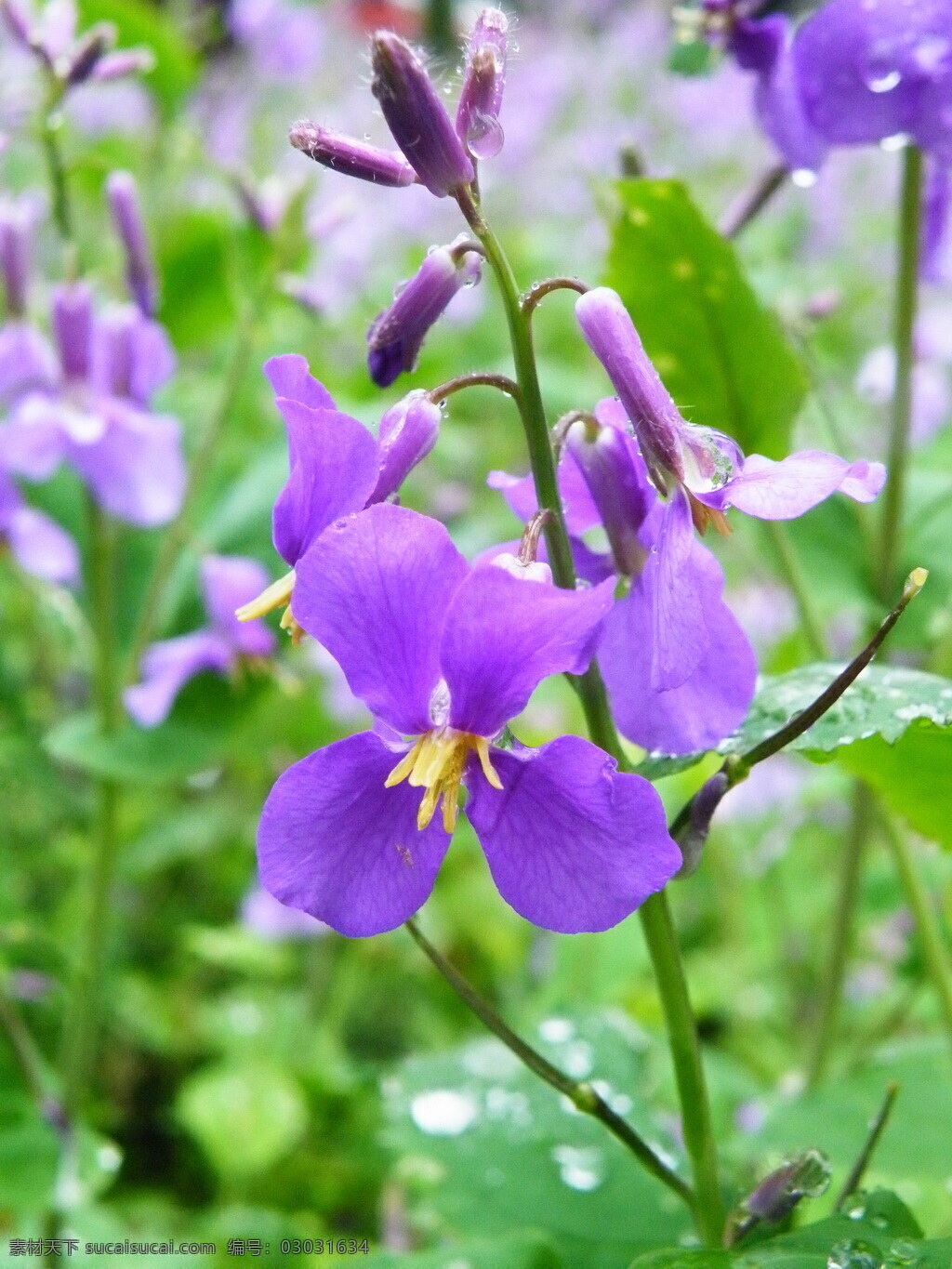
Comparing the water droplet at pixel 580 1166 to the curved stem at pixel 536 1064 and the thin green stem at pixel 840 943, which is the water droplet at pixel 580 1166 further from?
the thin green stem at pixel 840 943

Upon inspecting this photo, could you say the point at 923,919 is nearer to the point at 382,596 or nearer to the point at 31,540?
the point at 382,596

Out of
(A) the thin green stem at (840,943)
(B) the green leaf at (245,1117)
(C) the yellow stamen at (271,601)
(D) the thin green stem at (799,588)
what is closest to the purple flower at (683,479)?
(C) the yellow stamen at (271,601)

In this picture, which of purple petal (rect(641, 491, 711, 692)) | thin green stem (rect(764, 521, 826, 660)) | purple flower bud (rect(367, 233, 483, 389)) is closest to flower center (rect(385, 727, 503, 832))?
purple petal (rect(641, 491, 711, 692))

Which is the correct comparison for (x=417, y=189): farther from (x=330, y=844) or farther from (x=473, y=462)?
(x=330, y=844)

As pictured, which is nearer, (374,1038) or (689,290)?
(689,290)

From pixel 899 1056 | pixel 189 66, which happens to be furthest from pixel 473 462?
pixel 899 1056
